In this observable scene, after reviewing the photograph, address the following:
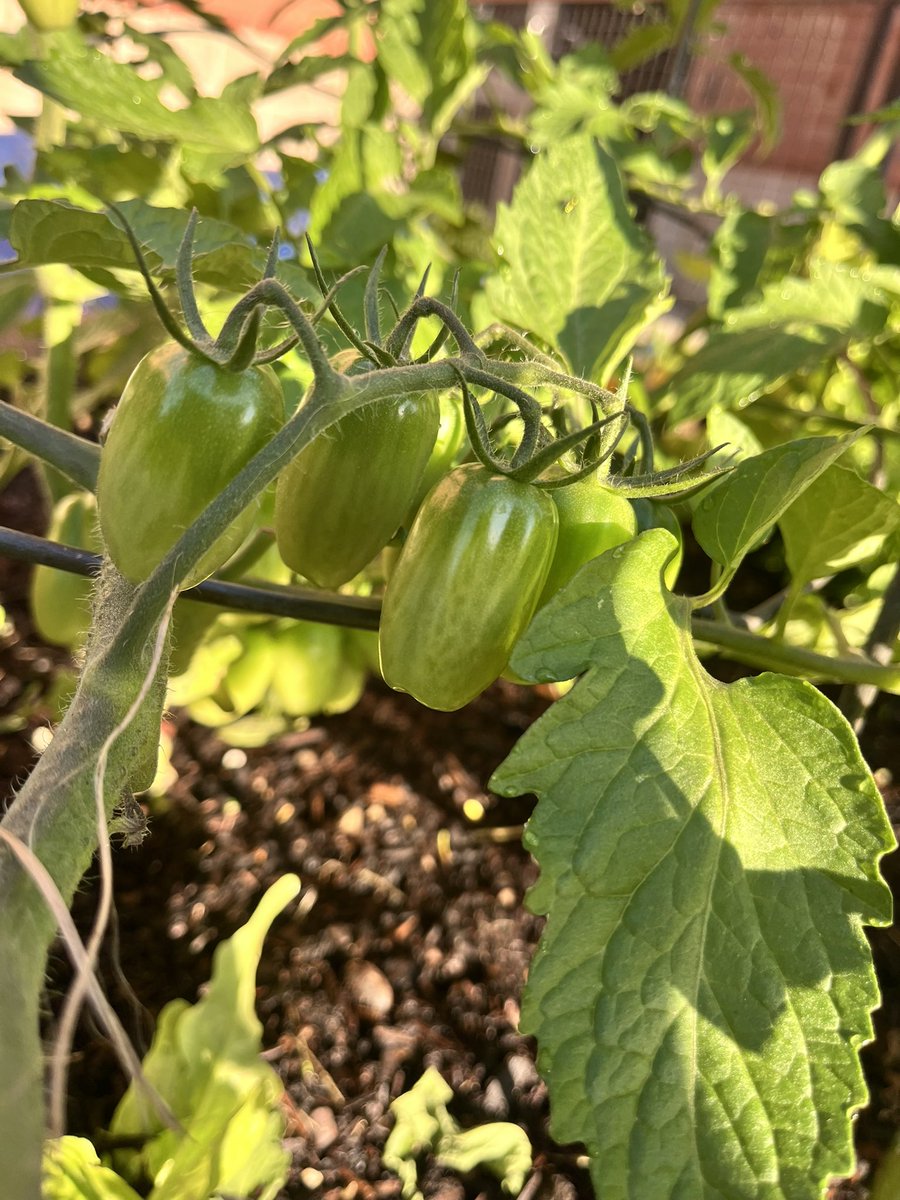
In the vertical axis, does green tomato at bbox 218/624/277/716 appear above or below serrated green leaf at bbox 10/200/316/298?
below

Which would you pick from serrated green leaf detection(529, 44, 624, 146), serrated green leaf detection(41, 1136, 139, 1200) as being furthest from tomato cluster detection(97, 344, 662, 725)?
serrated green leaf detection(529, 44, 624, 146)

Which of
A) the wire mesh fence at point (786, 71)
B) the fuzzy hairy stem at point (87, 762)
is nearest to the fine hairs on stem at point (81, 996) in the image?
the fuzzy hairy stem at point (87, 762)

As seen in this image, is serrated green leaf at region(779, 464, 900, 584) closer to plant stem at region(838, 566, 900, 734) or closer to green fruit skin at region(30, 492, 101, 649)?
plant stem at region(838, 566, 900, 734)

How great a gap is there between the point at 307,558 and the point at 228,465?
8 centimetres

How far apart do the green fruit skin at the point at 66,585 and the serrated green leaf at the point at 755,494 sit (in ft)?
1.21

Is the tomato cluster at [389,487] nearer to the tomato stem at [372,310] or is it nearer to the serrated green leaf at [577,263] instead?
the tomato stem at [372,310]

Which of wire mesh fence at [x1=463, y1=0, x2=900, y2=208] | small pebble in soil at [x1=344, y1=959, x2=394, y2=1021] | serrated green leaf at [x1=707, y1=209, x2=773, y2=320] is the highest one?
wire mesh fence at [x1=463, y1=0, x2=900, y2=208]

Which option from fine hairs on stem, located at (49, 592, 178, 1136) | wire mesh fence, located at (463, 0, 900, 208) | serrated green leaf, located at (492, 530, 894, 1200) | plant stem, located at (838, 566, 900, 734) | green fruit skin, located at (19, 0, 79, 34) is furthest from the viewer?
wire mesh fence, located at (463, 0, 900, 208)

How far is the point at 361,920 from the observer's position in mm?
637

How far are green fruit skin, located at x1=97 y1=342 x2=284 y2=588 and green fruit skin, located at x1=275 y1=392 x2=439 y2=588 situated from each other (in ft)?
0.15

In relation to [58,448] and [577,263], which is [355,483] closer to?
[58,448]

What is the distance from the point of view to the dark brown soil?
51 cm

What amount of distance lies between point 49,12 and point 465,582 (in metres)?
0.57

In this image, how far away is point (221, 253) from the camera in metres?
0.39
